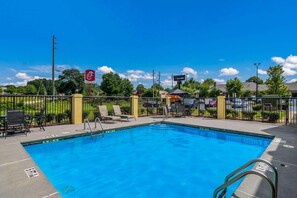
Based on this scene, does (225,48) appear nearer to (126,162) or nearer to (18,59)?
(126,162)

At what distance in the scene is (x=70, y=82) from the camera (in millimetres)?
57188

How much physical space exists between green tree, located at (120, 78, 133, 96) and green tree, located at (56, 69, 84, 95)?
56.7 feet

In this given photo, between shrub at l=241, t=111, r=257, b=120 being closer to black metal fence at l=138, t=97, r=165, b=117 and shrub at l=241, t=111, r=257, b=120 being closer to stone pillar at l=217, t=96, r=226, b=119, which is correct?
stone pillar at l=217, t=96, r=226, b=119

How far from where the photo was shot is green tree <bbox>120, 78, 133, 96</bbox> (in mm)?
49094

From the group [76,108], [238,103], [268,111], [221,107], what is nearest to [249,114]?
[268,111]

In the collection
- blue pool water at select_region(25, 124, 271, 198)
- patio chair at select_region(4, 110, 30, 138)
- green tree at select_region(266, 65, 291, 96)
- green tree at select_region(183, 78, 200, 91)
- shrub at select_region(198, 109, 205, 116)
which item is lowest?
blue pool water at select_region(25, 124, 271, 198)

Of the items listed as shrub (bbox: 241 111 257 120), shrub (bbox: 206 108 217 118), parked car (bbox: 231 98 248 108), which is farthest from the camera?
shrub (bbox: 206 108 217 118)

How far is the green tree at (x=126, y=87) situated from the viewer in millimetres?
49094

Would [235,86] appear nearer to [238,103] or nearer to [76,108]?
[238,103]

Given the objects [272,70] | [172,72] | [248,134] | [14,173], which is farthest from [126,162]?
[172,72]

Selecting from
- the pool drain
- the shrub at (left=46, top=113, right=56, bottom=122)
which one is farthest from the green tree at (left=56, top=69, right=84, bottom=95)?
the pool drain

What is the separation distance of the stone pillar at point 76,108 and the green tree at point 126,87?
4031 centimetres

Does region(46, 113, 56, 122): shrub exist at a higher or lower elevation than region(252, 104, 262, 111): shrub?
lower

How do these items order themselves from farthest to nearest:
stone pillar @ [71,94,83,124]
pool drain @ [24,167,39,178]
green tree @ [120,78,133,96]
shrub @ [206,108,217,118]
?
green tree @ [120,78,133,96], shrub @ [206,108,217,118], stone pillar @ [71,94,83,124], pool drain @ [24,167,39,178]
